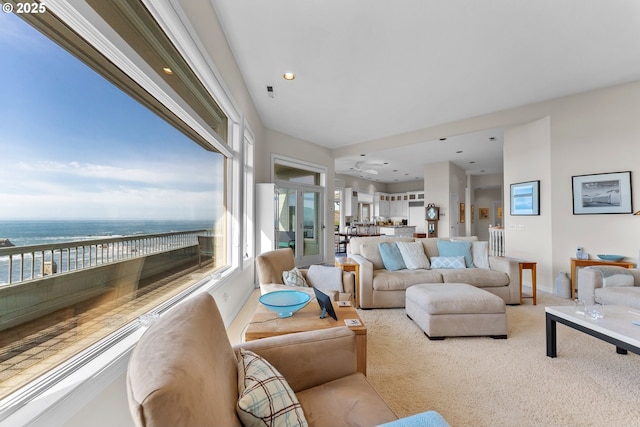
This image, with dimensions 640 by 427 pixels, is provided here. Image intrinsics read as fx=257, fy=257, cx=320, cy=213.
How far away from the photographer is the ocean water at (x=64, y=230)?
0.88 meters

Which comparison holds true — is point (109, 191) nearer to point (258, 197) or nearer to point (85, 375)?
point (85, 375)

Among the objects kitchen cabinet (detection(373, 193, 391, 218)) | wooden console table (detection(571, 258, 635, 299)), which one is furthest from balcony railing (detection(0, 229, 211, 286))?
kitchen cabinet (detection(373, 193, 391, 218))

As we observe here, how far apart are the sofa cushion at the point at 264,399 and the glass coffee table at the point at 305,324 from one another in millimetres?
555

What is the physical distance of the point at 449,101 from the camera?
4.01 meters

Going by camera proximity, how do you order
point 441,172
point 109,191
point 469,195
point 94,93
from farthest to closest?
point 469,195 → point 441,172 → point 109,191 → point 94,93

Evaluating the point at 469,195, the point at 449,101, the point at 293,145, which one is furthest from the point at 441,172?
the point at 293,145

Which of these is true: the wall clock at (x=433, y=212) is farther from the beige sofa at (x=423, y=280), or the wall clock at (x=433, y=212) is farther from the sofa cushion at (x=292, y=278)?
the sofa cushion at (x=292, y=278)

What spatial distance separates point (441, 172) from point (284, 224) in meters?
5.27

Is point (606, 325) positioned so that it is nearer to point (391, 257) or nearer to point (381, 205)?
point (391, 257)

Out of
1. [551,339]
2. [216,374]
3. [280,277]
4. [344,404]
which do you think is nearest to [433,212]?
[551,339]

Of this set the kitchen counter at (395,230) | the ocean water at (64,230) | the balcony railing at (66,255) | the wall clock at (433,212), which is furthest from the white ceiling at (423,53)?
the kitchen counter at (395,230)

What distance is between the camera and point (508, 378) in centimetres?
193

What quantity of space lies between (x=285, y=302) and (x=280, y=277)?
34.3 inches

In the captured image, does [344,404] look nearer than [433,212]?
Yes
